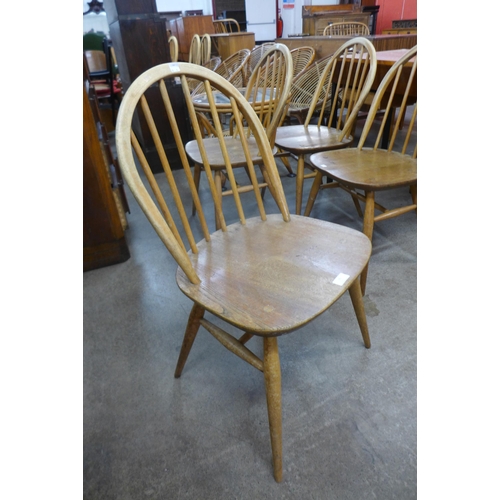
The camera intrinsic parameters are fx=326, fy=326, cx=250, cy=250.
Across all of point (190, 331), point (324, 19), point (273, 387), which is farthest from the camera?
point (324, 19)

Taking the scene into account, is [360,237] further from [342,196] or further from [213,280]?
[342,196]

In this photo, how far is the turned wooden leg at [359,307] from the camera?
103 cm

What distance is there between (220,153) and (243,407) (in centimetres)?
113

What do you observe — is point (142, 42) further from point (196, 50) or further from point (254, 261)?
point (254, 261)

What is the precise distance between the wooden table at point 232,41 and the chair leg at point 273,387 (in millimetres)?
5082

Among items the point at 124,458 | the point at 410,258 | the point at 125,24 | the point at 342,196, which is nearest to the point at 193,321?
the point at 124,458

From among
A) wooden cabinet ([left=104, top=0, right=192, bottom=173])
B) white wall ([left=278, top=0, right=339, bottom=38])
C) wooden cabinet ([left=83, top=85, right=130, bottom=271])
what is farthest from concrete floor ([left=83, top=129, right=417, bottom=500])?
white wall ([left=278, top=0, right=339, bottom=38])

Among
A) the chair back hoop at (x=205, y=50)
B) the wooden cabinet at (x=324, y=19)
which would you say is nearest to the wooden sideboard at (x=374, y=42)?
the chair back hoop at (x=205, y=50)

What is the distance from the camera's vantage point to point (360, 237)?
3.08 ft

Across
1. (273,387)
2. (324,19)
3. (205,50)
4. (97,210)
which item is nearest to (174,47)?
(205,50)

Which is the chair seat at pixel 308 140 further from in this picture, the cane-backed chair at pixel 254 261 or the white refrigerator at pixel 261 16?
the white refrigerator at pixel 261 16

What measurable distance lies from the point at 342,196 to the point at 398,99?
827mm

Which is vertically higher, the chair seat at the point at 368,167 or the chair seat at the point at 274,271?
the chair seat at the point at 368,167

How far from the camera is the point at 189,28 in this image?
19.1ft
